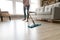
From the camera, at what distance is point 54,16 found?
4.93 meters

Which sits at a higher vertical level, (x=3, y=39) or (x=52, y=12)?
(x=52, y=12)

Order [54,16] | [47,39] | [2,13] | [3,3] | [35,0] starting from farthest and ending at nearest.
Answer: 1. [35,0]
2. [3,3]
3. [2,13]
4. [54,16]
5. [47,39]

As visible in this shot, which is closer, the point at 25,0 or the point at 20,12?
the point at 25,0

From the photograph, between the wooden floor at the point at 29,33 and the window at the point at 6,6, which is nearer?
the wooden floor at the point at 29,33

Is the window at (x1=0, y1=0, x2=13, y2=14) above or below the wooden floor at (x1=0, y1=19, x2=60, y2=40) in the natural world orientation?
above

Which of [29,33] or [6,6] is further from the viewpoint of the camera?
[6,6]

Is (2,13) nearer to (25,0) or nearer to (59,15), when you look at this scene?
(25,0)

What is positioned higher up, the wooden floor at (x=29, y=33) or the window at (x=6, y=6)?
the window at (x=6, y=6)

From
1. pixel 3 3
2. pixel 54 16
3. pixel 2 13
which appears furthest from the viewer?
pixel 3 3

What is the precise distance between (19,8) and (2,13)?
2.52 m

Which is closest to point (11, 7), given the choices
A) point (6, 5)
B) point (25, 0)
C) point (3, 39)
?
point (6, 5)

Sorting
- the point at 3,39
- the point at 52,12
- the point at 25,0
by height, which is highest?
the point at 25,0

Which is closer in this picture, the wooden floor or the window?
the wooden floor

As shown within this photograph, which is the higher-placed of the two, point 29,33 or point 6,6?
point 6,6
